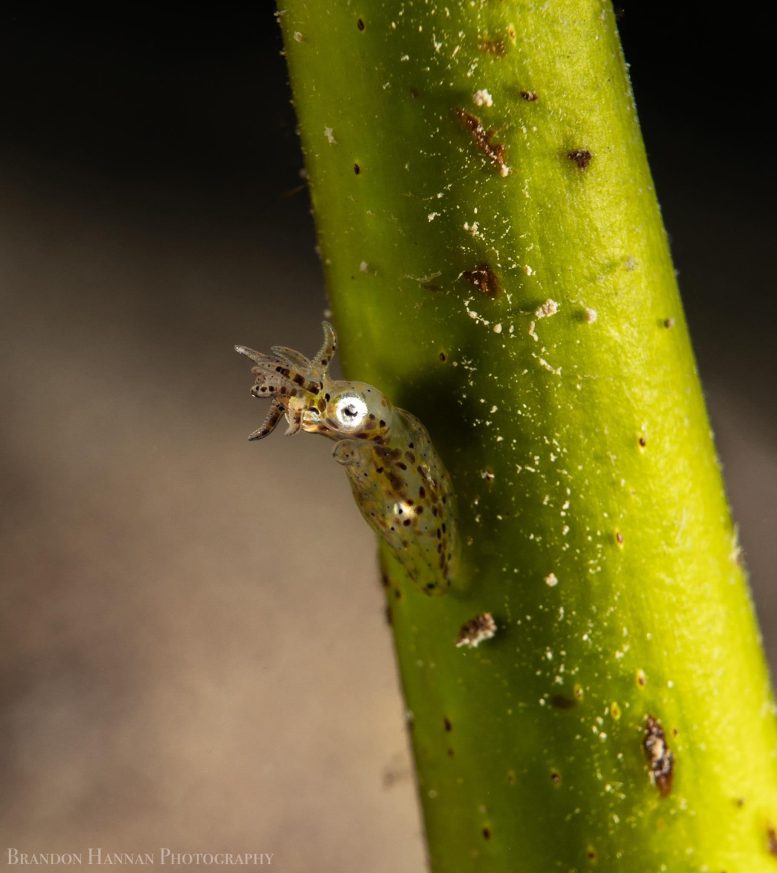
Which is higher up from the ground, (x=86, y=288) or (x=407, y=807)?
(x=86, y=288)

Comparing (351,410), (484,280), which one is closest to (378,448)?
(351,410)

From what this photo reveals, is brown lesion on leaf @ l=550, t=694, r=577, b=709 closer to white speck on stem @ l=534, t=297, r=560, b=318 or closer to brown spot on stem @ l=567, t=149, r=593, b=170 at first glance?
white speck on stem @ l=534, t=297, r=560, b=318

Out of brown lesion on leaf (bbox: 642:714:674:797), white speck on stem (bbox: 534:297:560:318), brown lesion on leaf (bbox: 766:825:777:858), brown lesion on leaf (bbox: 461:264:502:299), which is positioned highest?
brown lesion on leaf (bbox: 461:264:502:299)

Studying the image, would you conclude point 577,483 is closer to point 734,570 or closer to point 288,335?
point 734,570

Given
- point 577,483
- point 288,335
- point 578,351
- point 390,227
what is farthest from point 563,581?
point 288,335

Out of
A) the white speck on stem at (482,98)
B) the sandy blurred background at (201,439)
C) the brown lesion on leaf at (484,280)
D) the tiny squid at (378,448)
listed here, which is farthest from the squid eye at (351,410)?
the sandy blurred background at (201,439)

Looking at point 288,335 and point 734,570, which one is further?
point 288,335

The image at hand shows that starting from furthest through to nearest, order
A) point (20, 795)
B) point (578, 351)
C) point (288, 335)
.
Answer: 1. point (288, 335)
2. point (20, 795)
3. point (578, 351)

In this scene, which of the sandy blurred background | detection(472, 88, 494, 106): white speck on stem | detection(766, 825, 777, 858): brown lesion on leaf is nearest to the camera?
detection(472, 88, 494, 106): white speck on stem

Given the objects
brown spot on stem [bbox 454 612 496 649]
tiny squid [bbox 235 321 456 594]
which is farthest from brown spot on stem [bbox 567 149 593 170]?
brown spot on stem [bbox 454 612 496 649]
